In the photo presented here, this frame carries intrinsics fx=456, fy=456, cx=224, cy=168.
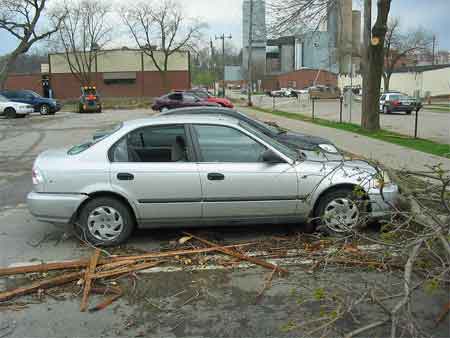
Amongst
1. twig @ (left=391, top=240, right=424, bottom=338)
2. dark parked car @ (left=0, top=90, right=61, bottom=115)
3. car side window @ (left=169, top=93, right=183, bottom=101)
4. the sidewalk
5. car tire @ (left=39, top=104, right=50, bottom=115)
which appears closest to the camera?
twig @ (left=391, top=240, right=424, bottom=338)

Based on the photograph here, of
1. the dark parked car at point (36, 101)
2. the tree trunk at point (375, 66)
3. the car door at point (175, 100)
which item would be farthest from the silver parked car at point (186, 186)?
the dark parked car at point (36, 101)

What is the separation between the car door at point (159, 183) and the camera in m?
5.22

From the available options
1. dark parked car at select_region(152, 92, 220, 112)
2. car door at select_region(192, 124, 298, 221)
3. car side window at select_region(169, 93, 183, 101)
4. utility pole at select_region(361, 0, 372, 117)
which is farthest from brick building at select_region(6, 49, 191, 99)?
car door at select_region(192, 124, 298, 221)

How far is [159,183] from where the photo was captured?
17.1ft

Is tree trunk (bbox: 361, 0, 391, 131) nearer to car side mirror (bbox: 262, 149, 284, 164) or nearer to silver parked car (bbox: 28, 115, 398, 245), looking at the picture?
silver parked car (bbox: 28, 115, 398, 245)

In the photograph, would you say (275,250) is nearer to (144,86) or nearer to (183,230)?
(183,230)

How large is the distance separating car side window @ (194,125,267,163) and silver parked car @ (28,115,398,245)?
0.04 feet

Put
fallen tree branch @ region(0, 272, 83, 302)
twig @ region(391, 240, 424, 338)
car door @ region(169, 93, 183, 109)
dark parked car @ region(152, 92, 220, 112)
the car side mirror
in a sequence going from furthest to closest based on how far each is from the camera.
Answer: car door @ region(169, 93, 183, 109) → dark parked car @ region(152, 92, 220, 112) → the car side mirror → fallen tree branch @ region(0, 272, 83, 302) → twig @ region(391, 240, 424, 338)

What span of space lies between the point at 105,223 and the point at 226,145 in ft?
5.51

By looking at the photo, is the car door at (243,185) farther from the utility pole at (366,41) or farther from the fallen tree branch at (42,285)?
the utility pole at (366,41)

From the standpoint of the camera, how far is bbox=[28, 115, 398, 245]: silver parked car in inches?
206

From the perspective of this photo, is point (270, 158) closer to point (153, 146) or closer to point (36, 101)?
point (153, 146)

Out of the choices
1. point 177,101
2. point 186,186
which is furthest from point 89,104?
point 186,186

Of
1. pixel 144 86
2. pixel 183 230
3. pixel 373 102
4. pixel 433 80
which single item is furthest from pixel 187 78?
pixel 183 230
